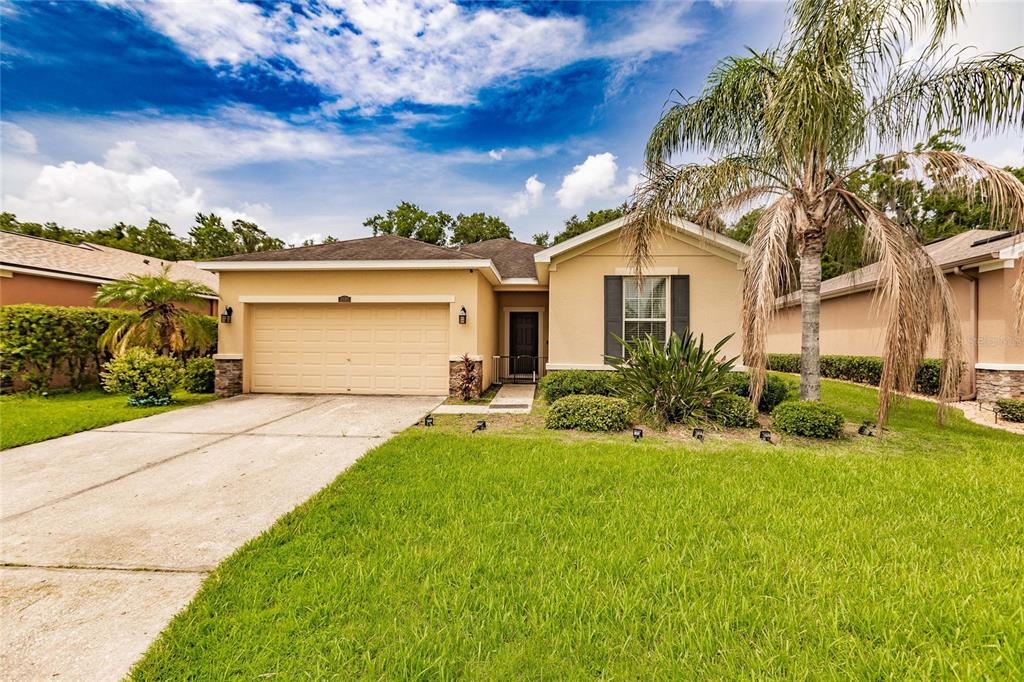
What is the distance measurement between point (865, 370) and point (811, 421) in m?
9.22

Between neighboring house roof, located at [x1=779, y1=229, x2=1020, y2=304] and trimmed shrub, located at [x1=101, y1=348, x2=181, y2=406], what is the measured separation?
12153 mm

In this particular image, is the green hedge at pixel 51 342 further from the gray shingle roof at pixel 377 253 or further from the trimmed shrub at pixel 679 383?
the trimmed shrub at pixel 679 383

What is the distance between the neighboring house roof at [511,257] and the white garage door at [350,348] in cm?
284

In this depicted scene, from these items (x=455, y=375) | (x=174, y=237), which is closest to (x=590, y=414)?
(x=455, y=375)

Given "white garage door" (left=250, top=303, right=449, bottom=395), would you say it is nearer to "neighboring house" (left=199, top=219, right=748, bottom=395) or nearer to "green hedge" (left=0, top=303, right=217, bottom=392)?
"neighboring house" (left=199, top=219, right=748, bottom=395)

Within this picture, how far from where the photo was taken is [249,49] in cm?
932

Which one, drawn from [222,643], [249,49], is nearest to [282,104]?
[249,49]

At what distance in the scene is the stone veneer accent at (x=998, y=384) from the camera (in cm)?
886

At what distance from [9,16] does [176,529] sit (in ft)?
33.0

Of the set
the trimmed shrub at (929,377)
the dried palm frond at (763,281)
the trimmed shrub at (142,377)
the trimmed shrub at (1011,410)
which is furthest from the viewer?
the trimmed shrub at (929,377)

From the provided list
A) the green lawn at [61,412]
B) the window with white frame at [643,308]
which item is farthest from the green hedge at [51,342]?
the window with white frame at [643,308]

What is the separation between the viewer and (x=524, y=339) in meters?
13.7

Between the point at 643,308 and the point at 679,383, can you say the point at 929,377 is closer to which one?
the point at 643,308

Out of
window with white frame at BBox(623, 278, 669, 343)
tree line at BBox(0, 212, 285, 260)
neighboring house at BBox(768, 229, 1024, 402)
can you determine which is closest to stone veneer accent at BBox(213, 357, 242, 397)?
window with white frame at BBox(623, 278, 669, 343)
